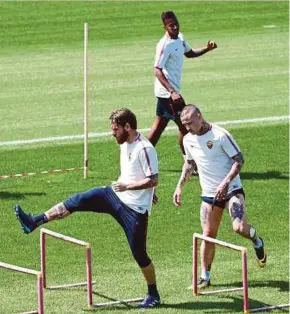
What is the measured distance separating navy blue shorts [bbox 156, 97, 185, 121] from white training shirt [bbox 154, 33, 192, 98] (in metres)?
0.12

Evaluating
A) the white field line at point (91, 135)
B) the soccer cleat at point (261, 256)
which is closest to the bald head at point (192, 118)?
the soccer cleat at point (261, 256)

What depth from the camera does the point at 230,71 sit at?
33094 millimetres

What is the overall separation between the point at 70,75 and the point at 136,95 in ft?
8.87

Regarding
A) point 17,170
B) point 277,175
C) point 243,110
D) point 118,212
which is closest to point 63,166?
point 17,170

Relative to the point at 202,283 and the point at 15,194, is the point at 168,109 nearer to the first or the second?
the point at 15,194

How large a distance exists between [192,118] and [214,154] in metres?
0.57

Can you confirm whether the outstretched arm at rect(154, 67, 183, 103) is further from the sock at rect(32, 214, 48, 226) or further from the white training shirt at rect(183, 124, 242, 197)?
the sock at rect(32, 214, 48, 226)

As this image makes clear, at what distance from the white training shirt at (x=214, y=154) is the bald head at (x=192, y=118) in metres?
0.18

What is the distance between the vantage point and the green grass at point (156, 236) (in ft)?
55.8

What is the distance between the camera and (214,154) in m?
17.1

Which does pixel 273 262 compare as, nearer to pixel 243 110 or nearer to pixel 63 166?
pixel 63 166

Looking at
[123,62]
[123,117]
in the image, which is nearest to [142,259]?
[123,117]

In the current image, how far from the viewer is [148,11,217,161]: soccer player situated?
23.2 metres

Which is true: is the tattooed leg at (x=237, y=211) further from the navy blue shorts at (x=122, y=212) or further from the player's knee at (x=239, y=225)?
the navy blue shorts at (x=122, y=212)
